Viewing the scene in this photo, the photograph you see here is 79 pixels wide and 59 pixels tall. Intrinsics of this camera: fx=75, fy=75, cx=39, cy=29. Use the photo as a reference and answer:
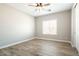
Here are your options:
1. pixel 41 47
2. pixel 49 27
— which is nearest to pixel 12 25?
pixel 41 47

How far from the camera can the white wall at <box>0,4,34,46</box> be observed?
242 centimetres

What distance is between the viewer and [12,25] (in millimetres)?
2781

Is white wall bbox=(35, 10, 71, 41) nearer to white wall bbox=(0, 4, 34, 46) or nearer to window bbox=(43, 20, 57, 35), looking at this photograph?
window bbox=(43, 20, 57, 35)

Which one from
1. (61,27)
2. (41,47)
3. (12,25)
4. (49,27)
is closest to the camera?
(49,27)

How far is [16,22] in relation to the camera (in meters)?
2.65

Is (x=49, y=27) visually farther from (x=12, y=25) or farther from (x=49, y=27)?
(x=12, y=25)

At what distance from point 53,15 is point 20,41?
4.61 ft

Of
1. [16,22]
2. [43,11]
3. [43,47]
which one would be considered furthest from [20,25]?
[43,47]

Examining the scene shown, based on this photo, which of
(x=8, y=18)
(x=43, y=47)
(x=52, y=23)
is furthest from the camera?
(x=8, y=18)

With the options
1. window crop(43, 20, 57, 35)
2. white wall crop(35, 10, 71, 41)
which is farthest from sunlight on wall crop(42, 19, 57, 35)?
white wall crop(35, 10, 71, 41)

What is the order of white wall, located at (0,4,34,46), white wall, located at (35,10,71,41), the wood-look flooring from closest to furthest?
white wall, located at (35,10,71,41) < the wood-look flooring < white wall, located at (0,4,34,46)

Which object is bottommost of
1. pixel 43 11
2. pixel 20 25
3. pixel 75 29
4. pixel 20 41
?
pixel 20 41

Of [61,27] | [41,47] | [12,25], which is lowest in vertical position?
[41,47]

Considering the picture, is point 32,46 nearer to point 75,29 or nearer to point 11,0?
point 75,29
